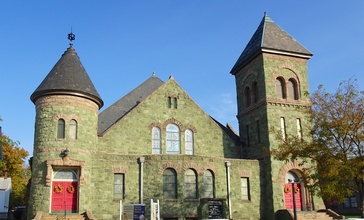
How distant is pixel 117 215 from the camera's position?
2355cm

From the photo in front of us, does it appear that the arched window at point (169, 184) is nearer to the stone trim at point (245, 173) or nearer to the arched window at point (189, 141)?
the arched window at point (189, 141)

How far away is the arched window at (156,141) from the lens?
90.3 feet

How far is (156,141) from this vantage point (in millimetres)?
27734

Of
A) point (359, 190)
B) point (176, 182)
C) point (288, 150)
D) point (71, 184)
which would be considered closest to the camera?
point (359, 190)

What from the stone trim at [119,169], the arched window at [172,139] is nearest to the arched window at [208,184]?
the arched window at [172,139]

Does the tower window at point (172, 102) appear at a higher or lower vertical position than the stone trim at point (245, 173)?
higher

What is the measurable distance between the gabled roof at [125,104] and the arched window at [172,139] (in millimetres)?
3843

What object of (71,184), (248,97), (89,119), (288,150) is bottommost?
(71,184)

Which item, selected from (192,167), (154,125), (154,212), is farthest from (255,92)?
(154,212)

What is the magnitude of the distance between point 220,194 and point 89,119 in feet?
31.6

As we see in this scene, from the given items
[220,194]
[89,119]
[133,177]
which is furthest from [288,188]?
[89,119]

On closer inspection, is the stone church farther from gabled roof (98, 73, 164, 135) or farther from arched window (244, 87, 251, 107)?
arched window (244, 87, 251, 107)

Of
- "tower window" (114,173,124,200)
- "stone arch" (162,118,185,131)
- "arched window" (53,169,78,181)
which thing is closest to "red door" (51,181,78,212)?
"arched window" (53,169,78,181)

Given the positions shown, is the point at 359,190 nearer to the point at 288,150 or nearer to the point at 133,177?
the point at 288,150
